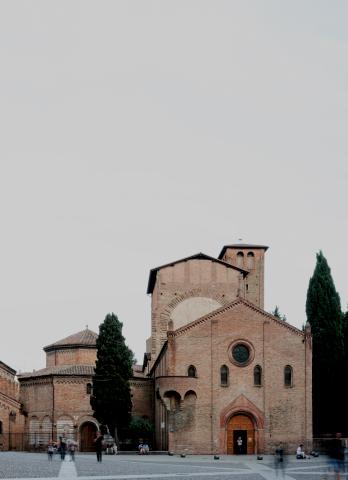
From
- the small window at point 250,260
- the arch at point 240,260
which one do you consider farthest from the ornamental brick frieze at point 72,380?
the small window at point 250,260

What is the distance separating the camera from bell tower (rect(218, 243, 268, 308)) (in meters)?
72.6

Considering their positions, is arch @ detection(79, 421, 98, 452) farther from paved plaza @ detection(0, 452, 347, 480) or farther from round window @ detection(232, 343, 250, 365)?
paved plaza @ detection(0, 452, 347, 480)

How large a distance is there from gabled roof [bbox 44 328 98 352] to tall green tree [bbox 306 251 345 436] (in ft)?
69.7

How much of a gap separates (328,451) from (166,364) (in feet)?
90.6

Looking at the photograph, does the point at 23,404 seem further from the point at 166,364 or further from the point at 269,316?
the point at 269,316

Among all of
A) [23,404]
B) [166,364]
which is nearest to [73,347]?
[23,404]

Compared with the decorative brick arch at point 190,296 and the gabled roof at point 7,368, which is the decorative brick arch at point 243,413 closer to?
the decorative brick arch at point 190,296

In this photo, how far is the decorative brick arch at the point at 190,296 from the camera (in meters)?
64.3

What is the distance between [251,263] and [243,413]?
22.5 metres

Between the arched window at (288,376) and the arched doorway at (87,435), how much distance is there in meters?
18.8

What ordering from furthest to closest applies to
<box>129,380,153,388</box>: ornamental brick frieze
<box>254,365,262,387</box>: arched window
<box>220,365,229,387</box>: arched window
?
<box>129,380,153,388</box>: ornamental brick frieze, <box>254,365,262,387</box>: arched window, <box>220,365,229,387</box>: arched window

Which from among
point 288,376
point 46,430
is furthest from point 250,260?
point 46,430

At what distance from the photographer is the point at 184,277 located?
65000 mm

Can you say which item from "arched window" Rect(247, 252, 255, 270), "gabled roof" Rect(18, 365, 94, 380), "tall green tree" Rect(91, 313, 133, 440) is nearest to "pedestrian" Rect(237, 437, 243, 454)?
"tall green tree" Rect(91, 313, 133, 440)
